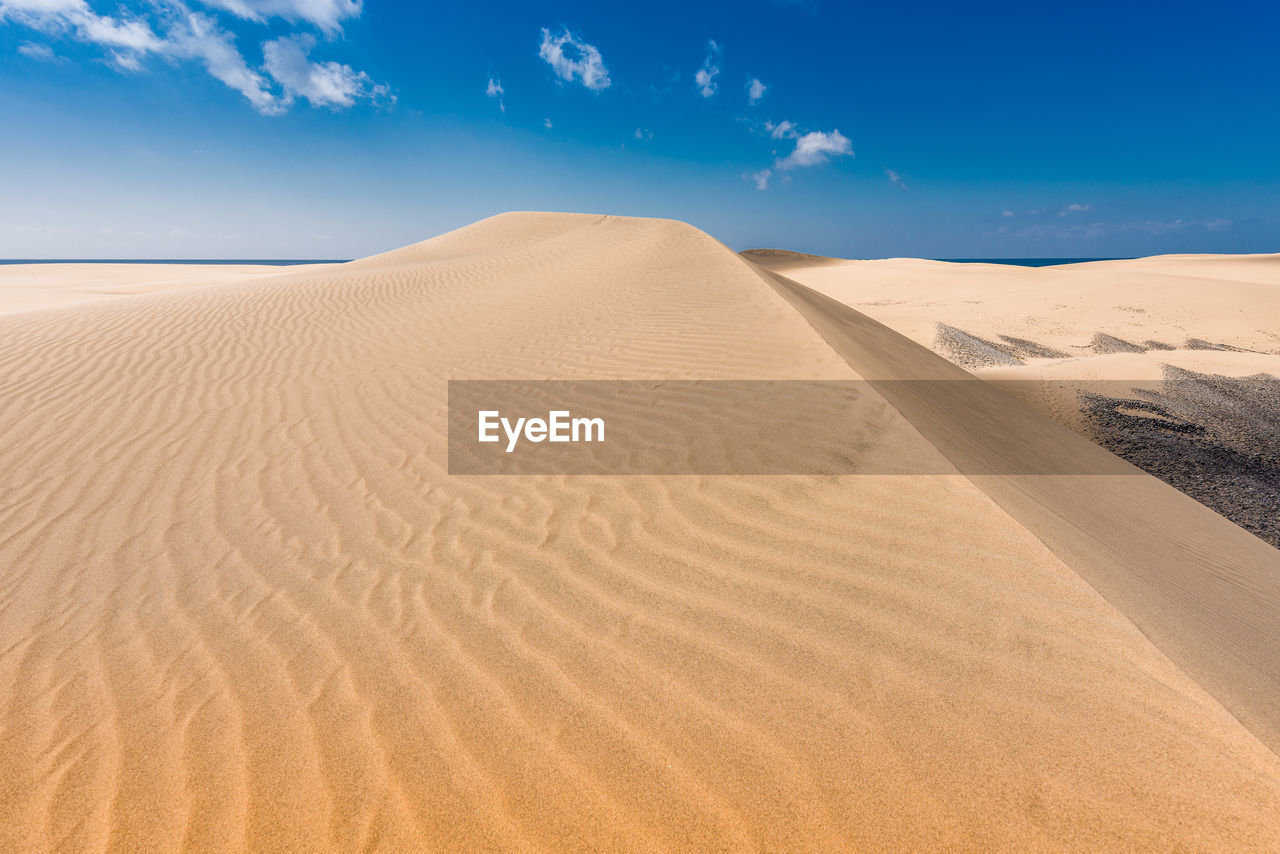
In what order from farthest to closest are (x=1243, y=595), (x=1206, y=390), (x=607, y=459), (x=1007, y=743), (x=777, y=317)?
1. (x=1206, y=390)
2. (x=777, y=317)
3. (x=607, y=459)
4. (x=1243, y=595)
5. (x=1007, y=743)

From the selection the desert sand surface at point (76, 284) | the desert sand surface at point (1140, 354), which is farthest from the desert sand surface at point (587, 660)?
the desert sand surface at point (76, 284)

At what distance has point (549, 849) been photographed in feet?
5.56

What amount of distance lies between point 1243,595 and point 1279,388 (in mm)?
7258

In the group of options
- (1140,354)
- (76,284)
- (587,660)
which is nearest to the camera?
(587,660)

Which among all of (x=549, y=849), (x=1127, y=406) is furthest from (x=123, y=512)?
(x=1127, y=406)

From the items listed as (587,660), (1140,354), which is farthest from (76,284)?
(1140,354)

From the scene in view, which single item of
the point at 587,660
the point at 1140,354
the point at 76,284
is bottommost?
the point at 587,660

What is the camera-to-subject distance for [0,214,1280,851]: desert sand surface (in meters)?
1.77

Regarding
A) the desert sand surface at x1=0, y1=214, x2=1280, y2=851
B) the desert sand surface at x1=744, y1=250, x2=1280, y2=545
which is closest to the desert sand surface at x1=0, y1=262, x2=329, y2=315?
the desert sand surface at x1=0, y1=214, x2=1280, y2=851

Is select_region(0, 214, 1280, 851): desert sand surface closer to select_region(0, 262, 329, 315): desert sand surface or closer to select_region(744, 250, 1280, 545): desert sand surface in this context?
select_region(744, 250, 1280, 545): desert sand surface

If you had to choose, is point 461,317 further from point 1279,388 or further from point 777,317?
point 1279,388

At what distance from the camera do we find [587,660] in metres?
2.38

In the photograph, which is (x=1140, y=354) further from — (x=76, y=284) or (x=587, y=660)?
(x=76, y=284)

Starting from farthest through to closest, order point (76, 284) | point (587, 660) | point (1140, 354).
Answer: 1. point (76, 284)
2. point (1140, 354)
3. point (587, 660)
